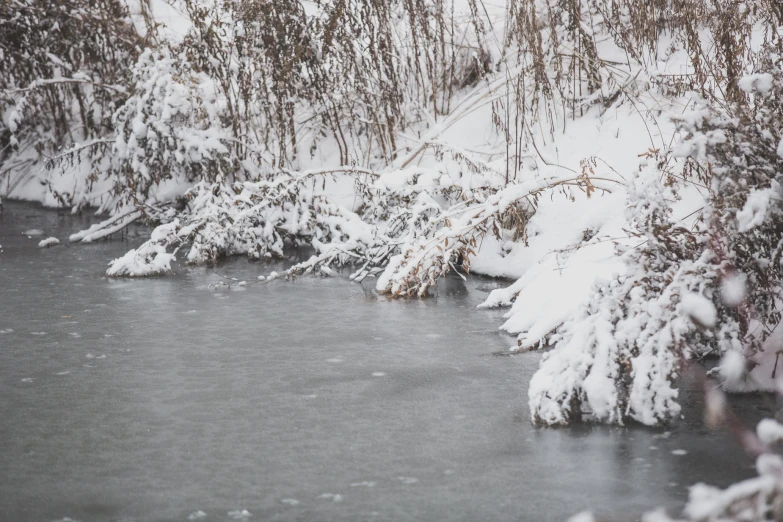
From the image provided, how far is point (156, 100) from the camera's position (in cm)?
Result: 1112

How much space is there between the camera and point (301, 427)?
482 cm

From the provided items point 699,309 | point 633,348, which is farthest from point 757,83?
point 633,348

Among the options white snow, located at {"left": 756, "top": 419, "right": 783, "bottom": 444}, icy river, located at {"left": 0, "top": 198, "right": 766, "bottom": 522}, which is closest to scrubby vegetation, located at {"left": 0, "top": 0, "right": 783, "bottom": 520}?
icy river, located at {"left": 0, "top": 198, "right": 766, "bottom": 522}

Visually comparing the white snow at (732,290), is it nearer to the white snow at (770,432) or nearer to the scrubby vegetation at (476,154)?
the scrubby vegetation at (476,154)

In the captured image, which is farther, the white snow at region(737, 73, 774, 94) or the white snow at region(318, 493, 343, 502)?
the white snow at region(737, 73, 774, 94)

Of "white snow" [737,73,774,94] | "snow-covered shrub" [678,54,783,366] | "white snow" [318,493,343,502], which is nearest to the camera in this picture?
"white snow" [318,493,343,502]

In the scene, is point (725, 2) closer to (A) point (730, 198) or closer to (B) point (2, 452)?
(A) point (730, 198)

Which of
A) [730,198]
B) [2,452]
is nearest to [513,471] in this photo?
[730,198]

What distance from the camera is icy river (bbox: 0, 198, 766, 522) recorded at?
3.91 meters

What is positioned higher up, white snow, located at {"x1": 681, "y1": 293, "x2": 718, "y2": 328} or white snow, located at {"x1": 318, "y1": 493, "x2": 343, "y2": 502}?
white snow, located at {"x1": 681, "y1": 293, "x2": 718, "y2": 328}

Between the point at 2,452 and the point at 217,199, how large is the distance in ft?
18.8

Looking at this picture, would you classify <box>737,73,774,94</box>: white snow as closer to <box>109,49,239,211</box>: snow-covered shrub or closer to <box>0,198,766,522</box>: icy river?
<box>0,198,766,522</box>: icy river

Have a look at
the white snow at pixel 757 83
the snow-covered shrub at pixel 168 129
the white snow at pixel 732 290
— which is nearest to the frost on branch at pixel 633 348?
the white snow at pixel 732 290

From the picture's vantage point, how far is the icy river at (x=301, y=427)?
154 inches
